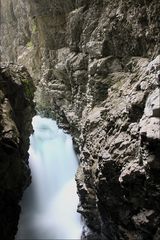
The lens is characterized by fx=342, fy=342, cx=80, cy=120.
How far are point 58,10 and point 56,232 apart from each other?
16.1 meters

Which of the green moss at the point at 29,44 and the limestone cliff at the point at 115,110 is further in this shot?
the green moss at the point at 29,44

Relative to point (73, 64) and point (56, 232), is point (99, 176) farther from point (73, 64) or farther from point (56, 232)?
point (73, 64)

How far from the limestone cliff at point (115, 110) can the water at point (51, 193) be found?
2389 millimetres

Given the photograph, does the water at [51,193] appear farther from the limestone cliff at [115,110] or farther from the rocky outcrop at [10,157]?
the rocky outcrop at [10,157]

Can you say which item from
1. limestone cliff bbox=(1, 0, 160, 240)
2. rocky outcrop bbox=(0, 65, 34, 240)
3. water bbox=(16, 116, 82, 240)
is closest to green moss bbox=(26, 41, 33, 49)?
limestone cliff bbox=(1, 0, 160, 240)

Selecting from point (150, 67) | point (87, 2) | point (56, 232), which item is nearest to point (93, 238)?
point (56, 232)

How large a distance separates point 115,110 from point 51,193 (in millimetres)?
11170

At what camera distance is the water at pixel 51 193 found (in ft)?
64.6

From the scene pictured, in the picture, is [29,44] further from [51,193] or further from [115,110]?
[115,110]

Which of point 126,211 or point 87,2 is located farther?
point 87,2

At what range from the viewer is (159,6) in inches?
526

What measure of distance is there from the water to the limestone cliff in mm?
2389

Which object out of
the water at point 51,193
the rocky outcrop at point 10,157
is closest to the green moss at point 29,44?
the water at point 51,193

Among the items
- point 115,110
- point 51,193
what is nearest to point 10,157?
point 115,110
